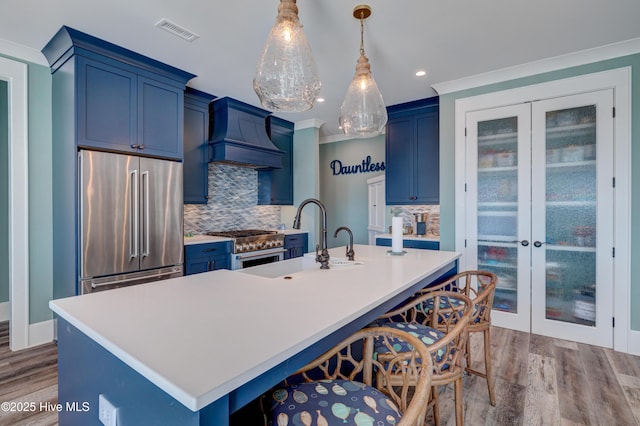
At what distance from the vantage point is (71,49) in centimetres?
264

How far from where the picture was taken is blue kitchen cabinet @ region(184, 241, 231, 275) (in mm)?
3471

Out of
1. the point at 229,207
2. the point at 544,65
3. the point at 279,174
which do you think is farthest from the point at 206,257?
the point at 544,65

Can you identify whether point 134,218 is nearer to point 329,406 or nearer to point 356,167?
point 329,406

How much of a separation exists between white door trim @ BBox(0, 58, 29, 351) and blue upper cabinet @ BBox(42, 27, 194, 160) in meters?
0.31

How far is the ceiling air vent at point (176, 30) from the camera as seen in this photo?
2469 millimetres

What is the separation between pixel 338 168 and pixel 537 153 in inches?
142

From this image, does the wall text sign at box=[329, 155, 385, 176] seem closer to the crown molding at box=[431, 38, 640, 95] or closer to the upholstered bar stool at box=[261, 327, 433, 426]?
the crown molding at box=[431, 38, 640, 95]

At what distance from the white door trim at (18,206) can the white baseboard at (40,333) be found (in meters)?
0.04

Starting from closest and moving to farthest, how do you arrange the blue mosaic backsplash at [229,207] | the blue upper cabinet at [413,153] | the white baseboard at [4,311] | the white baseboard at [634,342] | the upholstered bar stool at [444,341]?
the upholstered bar stool at [444,341] < the white baseboard at [634,342] < the white baseboard at [4,311] < the blue upper cabinet at [413,153] < the blue mosaic backsplash at [229,207]

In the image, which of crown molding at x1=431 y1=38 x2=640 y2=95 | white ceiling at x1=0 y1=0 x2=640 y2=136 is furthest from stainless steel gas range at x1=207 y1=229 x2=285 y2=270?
crown molding at x1=431 y1=38 x2=640 y2=95

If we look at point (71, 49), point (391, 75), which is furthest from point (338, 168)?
point (71, 49)

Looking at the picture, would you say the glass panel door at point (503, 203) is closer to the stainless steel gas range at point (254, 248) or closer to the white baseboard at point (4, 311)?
the stainless steel gas range at point (254, 248)

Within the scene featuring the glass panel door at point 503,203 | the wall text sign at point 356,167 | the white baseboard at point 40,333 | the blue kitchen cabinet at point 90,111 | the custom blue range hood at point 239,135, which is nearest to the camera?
the blue kitchen cabinet at point 90,111

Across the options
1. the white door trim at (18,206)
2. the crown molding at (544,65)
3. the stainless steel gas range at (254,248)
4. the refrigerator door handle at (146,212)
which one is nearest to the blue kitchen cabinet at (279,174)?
the stainless steel gas range at (254,248)
